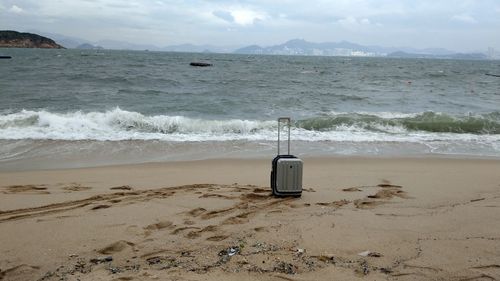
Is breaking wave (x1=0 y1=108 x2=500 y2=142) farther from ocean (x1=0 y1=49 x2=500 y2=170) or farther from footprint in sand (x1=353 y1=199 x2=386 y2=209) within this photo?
footprint in sand (x1=353 y1=199 x2=386 y2=209)

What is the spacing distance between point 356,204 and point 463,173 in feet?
9.92

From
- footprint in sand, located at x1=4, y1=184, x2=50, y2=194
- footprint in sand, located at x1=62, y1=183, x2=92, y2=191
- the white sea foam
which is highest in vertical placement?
the white sea foam

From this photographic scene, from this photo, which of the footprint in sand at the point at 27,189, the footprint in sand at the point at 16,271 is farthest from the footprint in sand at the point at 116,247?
the footprint in sand at the point at 27,189

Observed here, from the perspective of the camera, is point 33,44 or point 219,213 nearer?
point 219,213

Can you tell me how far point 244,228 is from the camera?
397cm

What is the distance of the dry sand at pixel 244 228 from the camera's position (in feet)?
10.3

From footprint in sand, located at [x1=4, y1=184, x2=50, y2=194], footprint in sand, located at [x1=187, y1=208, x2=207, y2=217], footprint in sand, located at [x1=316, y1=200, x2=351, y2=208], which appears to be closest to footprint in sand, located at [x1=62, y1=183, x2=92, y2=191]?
footprint in sand, located at [x1=4, y1=184, x2=50, y2=194]

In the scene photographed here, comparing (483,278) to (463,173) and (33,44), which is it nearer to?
(463,173)

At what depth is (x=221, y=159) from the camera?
7.97 m

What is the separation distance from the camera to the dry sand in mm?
3150

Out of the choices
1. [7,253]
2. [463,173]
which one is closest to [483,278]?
[7,253]

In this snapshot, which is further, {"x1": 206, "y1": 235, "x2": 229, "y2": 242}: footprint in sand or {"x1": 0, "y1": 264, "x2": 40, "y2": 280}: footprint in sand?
{"x1": 206, "y1": 235, "x2": 229, "y2": 242}: footprint in sand

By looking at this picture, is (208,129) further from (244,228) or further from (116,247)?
(116,247)

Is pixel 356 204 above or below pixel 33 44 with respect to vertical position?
below
